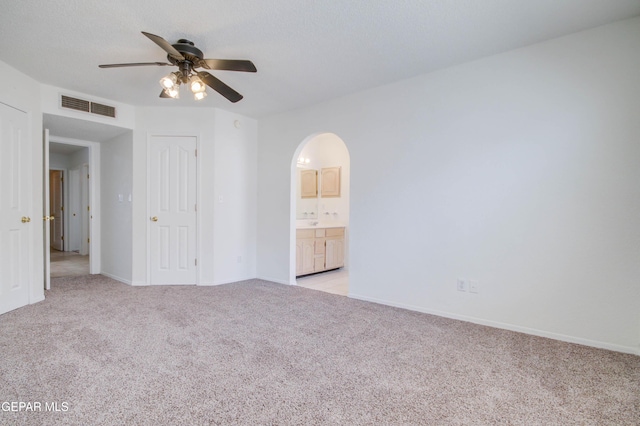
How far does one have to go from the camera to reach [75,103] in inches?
153

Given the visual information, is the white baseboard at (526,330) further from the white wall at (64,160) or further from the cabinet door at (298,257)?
the white wall at (64,160)

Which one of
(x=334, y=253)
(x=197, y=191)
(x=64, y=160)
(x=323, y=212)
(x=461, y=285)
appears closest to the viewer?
(x=461, y=285)

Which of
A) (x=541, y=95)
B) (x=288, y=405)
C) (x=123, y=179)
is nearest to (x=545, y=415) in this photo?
(x=288, y=405)

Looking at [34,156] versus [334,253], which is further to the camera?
[334,253]

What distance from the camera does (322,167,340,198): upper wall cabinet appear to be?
19.9ft

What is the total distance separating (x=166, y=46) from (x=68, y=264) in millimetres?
5812

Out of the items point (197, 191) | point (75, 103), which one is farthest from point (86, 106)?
point (197, 191)

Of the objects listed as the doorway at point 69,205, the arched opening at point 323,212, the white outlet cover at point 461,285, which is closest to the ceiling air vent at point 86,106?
the arched opening at point 323,212

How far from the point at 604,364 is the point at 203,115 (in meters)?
4.92

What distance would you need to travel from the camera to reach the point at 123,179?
4688 mm

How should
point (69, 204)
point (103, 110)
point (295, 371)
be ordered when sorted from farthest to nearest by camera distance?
point (69, 204) → point (103, 110) → point (295, 371)

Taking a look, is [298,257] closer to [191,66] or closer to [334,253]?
[334,253]

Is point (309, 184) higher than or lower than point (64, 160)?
lower

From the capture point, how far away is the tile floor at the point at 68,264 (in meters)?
5.31
